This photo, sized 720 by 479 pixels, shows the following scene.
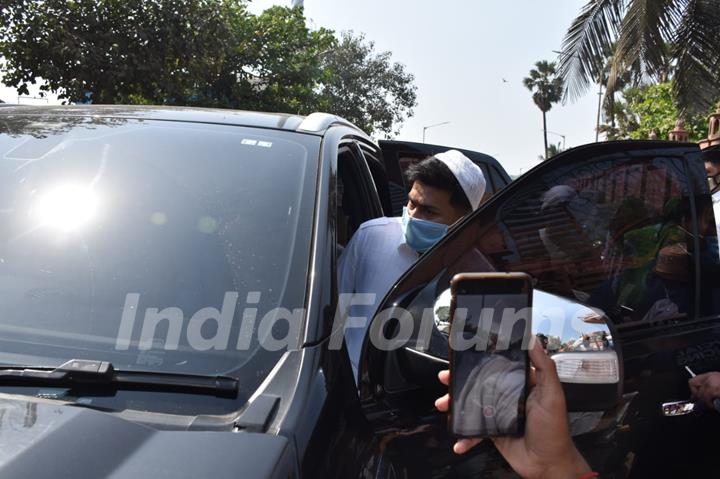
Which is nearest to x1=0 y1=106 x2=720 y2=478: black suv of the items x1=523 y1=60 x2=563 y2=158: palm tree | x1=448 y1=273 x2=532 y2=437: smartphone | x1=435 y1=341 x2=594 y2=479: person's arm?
x1=435 y1=341 x2=594 y2=479: person's arm

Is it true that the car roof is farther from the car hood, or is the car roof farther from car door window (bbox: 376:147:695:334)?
the car hood

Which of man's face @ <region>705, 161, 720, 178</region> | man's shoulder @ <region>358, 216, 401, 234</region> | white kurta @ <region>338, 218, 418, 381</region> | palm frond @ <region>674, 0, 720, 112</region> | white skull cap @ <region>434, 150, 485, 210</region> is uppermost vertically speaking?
palm frond @ <region>674, 0, 720, 112</region>

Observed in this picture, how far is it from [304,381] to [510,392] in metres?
0.46

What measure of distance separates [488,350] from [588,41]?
38.7 feet

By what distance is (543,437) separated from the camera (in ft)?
4.48

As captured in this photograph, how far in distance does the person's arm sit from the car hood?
13.2 inches

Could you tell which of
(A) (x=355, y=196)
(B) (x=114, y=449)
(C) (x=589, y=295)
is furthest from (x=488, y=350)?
(A) (x=355, y=196)

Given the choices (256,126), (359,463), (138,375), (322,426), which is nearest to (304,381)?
(322,426)

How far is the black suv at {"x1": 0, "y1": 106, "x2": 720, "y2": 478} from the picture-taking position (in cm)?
140

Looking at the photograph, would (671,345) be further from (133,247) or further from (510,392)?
(133,247)

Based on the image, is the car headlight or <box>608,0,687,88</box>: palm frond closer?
the car headlight

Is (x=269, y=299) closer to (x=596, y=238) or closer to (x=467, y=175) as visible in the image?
(x=596, y=238)

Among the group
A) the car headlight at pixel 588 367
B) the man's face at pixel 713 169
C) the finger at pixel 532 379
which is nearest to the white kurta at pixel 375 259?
the car headlight at pixel 588 367

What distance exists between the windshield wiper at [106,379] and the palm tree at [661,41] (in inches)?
436
